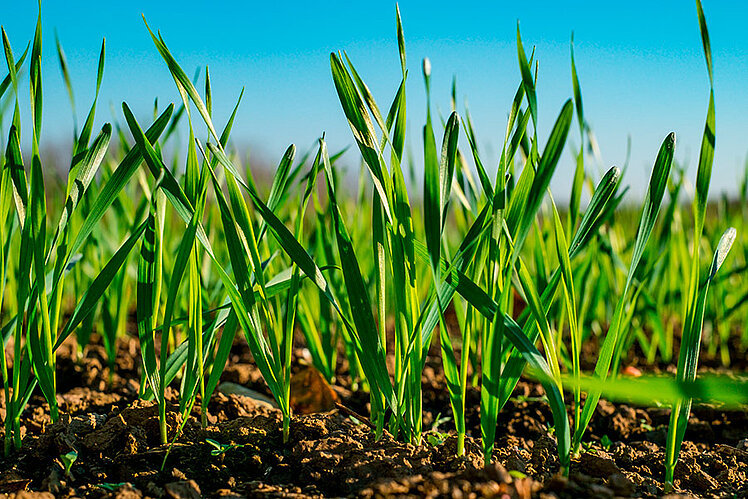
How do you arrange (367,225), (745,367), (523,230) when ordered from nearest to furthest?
(523,230), (745,367), (367,225)

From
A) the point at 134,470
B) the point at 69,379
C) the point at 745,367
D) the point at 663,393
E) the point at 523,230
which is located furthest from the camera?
the point at 745,367

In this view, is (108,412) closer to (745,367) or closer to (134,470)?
(134,470)

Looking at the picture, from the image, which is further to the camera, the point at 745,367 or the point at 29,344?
the point at 745,367

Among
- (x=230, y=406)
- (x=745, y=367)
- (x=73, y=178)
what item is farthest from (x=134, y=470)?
(x=745, y=367)

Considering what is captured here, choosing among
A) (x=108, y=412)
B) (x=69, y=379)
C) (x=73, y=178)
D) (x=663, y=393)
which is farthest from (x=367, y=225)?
(x=663, y=393)

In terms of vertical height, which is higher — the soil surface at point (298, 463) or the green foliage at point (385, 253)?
the green foliage at point (385, 253)

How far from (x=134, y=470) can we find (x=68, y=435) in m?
0.14

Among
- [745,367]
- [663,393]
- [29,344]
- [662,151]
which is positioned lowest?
[745,367]

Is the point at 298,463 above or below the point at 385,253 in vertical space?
below

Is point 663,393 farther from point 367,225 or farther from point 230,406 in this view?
point 367,225

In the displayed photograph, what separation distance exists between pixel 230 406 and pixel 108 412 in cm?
21

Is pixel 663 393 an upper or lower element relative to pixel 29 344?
upper

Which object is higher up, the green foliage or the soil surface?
the green foliage

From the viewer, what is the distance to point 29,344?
0.87 metres
